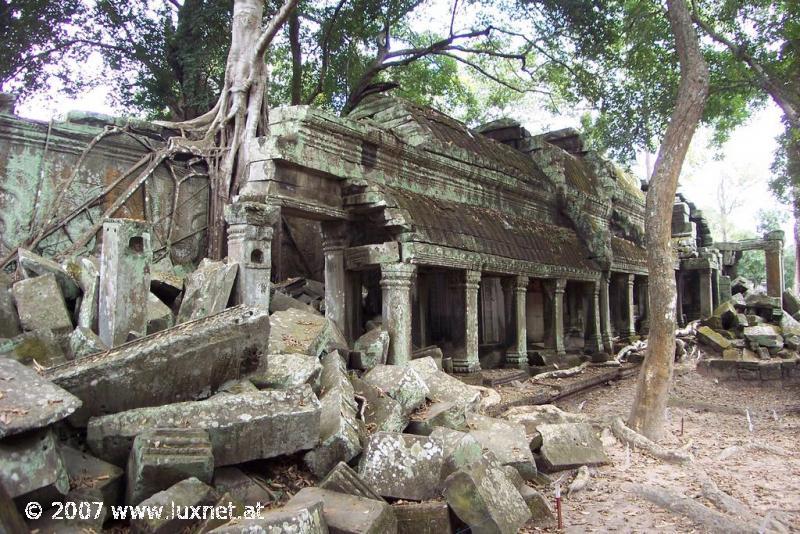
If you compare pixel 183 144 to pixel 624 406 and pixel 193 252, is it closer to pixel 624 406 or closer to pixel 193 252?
pixel 193 252

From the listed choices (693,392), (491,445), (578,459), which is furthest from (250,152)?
(693,392)

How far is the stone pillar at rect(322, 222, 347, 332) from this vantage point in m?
7.55

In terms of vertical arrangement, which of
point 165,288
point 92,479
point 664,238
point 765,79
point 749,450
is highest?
point 765,79

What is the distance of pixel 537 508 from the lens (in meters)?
3.92

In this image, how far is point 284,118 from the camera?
21.2 ft

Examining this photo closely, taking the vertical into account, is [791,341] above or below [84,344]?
below

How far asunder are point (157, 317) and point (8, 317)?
3.52 feet

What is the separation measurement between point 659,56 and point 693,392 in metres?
6.71

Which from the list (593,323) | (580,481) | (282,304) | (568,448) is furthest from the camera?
(593,323)

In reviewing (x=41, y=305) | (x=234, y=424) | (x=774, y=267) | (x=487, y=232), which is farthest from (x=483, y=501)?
(x=774, y=267)

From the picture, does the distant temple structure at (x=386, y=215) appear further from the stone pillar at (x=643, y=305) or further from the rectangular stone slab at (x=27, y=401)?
the stone pillar at (x=643, y=305)

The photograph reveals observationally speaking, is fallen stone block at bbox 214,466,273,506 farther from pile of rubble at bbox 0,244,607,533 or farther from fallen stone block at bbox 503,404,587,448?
fallen stone block at bbox 503,404,587,448

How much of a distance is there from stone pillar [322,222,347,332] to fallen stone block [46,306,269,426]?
3.57 metres

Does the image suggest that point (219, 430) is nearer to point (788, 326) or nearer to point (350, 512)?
point (350, 512)
